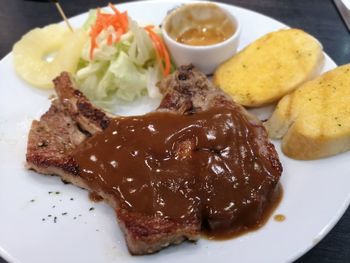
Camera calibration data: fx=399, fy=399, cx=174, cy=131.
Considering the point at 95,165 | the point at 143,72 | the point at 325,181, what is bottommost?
the point at 325,181

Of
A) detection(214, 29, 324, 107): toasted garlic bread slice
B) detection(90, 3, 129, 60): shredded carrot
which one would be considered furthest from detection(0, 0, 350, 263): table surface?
detection(90, 3, 129, 60): shredded carrot

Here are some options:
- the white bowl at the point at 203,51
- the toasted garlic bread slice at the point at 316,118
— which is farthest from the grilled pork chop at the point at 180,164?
the white bowl at the point at 203,51

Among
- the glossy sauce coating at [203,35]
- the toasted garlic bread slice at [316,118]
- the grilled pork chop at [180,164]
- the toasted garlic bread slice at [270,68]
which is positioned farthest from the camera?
the glossy sauce coating at [203,35]

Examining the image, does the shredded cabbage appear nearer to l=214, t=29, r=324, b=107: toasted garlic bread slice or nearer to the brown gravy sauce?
l=214, t=29, r=324, b=107: toasted garlic bread slice

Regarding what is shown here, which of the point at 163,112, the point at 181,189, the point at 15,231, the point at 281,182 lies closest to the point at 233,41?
the point at 163,112

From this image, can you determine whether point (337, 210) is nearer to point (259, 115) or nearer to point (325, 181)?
point (325, 181)

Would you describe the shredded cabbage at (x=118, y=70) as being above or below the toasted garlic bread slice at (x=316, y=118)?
above

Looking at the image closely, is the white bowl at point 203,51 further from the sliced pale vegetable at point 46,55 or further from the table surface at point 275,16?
the table surface at point 275,16

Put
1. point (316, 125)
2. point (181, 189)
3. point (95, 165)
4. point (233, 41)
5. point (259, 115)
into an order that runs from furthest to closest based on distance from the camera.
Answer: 1. point (233, 41)
2. point (259, 115)
3. point (316, 125)
4. point (95, 165)
5. point (181, 189)
